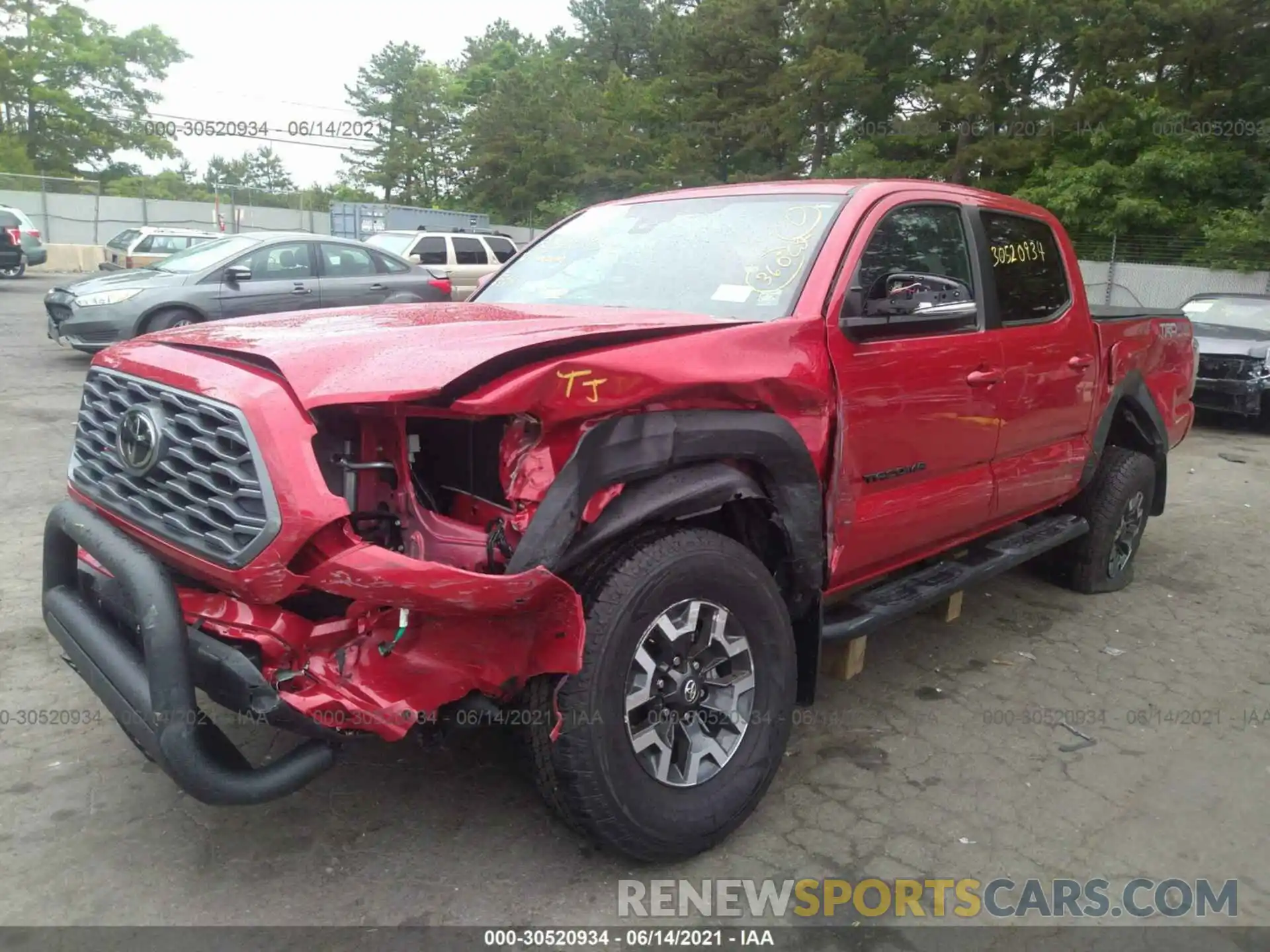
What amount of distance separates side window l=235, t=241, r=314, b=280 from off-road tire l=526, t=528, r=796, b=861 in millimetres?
9397

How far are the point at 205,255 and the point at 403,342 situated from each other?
9.67 metres

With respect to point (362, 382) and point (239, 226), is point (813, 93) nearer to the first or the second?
point (239, 226)

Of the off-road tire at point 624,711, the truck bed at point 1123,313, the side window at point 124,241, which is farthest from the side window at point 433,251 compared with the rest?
the off-road tire at point 624,711

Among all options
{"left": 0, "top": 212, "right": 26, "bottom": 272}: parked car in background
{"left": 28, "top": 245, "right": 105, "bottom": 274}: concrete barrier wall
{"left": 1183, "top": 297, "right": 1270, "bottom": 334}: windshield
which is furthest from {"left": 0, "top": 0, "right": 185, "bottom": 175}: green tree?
{"left": 1183, "top": 297, "right": 1270, "bottom": 334}: windshield

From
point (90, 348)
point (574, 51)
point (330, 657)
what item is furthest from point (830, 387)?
point (574, 51)

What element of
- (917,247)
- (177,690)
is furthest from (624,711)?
(917,247)

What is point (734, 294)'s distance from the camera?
329 cm

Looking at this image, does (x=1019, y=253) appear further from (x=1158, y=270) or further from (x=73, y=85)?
(x=73, y=85)

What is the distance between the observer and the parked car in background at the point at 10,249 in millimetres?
19938

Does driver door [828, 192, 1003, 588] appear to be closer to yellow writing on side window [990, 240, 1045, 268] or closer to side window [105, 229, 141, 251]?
yellow writing on side window [990, 240, 1045, 268]

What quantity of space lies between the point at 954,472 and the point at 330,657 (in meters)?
2.50

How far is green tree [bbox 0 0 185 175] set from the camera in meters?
43.1

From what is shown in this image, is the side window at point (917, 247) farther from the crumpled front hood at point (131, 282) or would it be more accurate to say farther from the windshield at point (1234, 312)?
the windshield at point (1234, 312)

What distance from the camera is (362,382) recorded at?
2.29 metres
